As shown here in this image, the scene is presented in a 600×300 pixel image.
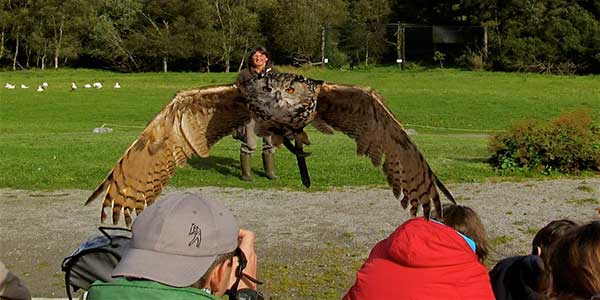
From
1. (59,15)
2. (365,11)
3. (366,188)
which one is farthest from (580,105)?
(59,15)

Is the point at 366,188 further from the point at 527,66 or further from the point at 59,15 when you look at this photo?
the point at 59,15

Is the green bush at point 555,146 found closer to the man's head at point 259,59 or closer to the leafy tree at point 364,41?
the man's head at point 259,59

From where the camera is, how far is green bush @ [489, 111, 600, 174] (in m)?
11.5

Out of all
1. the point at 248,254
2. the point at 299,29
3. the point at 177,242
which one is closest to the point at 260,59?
the point at 248,254

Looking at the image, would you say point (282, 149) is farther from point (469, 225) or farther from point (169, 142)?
point (469, 225)

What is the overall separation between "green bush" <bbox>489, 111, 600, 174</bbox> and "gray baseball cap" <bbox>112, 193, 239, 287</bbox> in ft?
32.8

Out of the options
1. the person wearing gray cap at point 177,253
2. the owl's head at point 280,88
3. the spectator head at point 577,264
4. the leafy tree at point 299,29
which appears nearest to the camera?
the person wearing gray cap at point 177,253

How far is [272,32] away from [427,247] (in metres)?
38.7

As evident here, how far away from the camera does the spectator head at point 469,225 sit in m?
3.73

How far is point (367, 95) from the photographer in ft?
15.6

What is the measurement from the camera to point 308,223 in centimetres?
851

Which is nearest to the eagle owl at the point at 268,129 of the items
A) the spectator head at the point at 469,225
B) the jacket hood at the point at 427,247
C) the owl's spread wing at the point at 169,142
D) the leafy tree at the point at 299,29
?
the owl's spread wing at the point at 169,142

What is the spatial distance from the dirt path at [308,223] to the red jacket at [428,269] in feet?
9.61

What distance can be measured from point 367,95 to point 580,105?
23132mm
